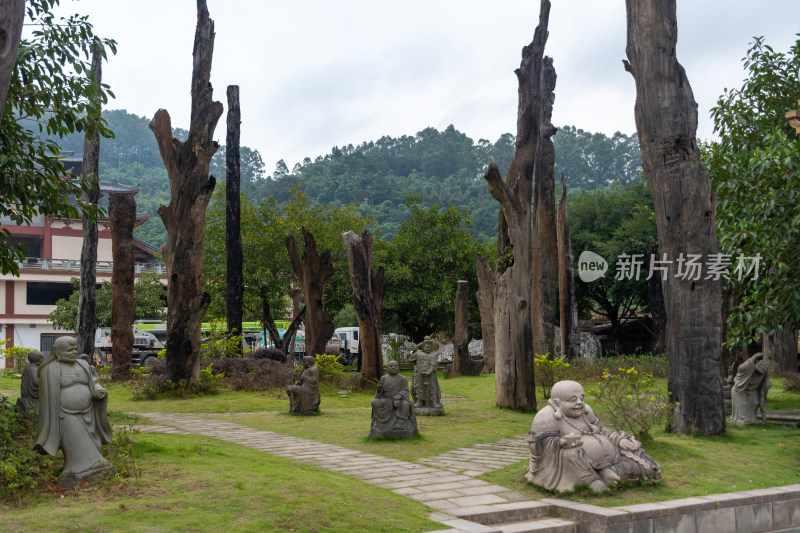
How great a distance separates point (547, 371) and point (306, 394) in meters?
5.64

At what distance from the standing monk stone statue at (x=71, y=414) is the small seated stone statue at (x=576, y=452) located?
13.6ft

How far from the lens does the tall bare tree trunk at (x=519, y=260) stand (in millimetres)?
12945

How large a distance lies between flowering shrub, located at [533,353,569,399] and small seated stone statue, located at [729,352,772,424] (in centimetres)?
422

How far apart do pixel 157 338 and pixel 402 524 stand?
28.3 m

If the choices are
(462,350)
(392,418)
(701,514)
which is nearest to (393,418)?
(392,418)

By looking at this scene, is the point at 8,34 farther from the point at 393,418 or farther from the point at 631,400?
the point at 631,400

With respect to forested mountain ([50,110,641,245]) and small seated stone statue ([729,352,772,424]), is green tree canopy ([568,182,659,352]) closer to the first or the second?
small seated stone statue ([729,352,772,424])

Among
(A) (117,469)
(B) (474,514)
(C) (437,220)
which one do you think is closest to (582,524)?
(B) (474,514)

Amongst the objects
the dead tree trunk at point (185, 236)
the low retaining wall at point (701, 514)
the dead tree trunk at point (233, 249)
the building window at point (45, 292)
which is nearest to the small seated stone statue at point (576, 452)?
the low retaining wall at point (701, 514)

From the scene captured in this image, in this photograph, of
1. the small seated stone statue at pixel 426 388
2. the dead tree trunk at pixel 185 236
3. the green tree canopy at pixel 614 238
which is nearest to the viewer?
the small seated stone statue at pixel 426 388


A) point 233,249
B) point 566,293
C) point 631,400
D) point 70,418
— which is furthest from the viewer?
point 566,293

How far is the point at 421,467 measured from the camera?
8.05 meters

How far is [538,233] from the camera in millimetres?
18562

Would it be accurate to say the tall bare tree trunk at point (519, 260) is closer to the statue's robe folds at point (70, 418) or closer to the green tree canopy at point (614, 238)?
the statue's robe folds at point (70, 418)
